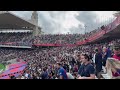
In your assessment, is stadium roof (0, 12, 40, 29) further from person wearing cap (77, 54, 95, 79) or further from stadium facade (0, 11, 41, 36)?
person wearing cap (77, 54, 95, 79)

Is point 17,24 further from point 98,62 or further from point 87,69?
point 87,69

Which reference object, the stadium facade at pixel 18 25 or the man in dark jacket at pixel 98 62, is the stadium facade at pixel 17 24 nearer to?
the stadium facade at pixel 18 25

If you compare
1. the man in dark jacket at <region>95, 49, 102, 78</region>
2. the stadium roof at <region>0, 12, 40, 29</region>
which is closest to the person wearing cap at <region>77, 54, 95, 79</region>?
the man in dark jacket at <region>95, 49, 102, 78</region>

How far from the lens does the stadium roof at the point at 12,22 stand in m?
31.2

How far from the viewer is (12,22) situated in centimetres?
3319

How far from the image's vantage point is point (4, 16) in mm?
31156

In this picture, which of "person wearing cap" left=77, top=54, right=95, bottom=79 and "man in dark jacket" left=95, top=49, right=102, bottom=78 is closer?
"person wearing cap" left=77, top=54, right=95, bottom=79

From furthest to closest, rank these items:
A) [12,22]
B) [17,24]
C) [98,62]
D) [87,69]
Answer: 1. [17,24]
2. [12,22]
3. [98,62]
4. [87,69]

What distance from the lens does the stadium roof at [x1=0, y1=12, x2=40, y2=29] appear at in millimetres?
31175

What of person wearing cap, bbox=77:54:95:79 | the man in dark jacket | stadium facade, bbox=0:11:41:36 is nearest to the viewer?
person wearing cap, bbox=77:54:95:79

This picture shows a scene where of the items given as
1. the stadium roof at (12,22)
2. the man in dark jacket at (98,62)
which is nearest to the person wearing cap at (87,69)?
the man in dark jacket at (98,62)

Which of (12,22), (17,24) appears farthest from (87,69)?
(17,24)
